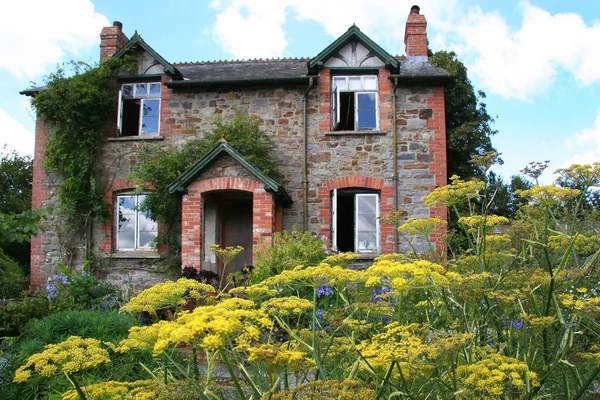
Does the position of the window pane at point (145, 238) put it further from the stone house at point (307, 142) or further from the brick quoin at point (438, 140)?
the brick quoin at point (438, 140)

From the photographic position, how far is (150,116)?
13.1 m

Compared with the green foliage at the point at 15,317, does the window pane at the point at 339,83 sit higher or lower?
higher

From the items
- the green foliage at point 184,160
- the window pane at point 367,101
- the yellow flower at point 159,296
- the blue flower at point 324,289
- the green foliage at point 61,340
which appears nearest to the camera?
the yellow flower at point 159,296

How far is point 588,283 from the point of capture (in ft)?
13.0

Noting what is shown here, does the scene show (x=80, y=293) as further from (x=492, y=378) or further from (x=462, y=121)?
(x=462, y=121)

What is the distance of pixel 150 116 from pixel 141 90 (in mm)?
741

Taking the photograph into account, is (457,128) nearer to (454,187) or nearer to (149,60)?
(149,60)

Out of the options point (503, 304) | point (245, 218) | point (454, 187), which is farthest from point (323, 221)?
point (503, 304)

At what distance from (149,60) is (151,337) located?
467 inches

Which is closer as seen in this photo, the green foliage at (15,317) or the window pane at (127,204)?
the green foliage at (15,317)

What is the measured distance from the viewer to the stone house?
39.5ft

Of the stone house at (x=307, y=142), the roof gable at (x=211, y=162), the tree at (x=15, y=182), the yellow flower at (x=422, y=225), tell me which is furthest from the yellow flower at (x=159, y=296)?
the tree at (x=15, y=182)

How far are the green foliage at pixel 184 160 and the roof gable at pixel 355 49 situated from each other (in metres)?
2.17

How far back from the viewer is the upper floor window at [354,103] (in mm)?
12531
